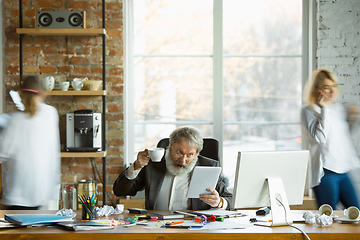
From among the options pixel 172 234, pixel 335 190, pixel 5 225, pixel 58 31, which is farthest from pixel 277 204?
pixel 58 31

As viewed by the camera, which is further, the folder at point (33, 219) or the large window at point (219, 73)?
the large window at point (219, 73)

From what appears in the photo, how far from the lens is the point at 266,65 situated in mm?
3652

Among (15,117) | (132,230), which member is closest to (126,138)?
(15,117)

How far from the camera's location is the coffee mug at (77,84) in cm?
329

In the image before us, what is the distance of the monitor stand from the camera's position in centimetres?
164

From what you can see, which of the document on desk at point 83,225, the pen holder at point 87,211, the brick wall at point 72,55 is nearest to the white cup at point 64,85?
the brick wall at point 72,55

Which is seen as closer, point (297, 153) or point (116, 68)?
point (297, 153)

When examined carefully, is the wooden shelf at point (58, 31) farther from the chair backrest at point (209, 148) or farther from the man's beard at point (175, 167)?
the man's beard at point (175, 167)

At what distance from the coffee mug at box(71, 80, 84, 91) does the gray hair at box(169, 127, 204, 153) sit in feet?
4.67

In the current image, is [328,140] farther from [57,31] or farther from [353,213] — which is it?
[57,31]

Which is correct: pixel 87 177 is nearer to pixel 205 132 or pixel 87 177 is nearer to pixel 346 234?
pixel 205 132

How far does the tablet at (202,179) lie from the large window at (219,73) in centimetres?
182

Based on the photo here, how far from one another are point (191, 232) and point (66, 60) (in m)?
2.45

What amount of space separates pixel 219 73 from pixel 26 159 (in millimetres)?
1951
